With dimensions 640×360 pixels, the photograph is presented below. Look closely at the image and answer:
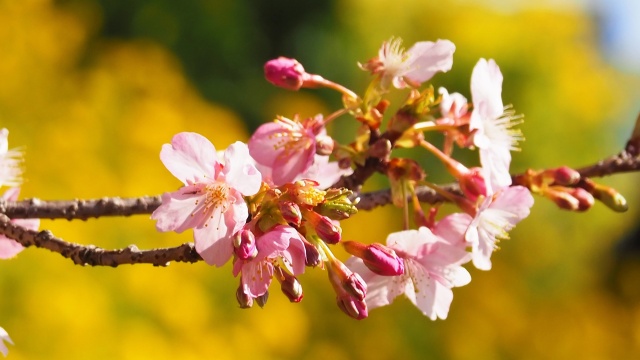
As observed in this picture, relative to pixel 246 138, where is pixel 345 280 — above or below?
above

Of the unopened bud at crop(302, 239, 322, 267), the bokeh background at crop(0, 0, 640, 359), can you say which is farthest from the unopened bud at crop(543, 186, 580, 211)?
the bokeh background at crop(0, 0, 640, 359)

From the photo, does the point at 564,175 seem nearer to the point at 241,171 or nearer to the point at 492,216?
the point at 492,216

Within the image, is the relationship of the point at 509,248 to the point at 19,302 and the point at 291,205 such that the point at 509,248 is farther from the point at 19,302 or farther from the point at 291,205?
the point at 291,205

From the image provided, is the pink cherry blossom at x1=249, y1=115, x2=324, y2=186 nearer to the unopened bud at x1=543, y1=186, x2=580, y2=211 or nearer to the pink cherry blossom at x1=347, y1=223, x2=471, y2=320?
the pink cherry blossom at x1=347, y1=223, x2=471, y2=320

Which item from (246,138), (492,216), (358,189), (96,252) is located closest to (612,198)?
(492,216)

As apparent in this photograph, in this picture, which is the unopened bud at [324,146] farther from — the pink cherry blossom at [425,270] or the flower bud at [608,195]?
the flower bud at [608,195]

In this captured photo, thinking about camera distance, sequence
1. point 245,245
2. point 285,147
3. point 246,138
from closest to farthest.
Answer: point 245,245 < point 285,147 < point 246,138
